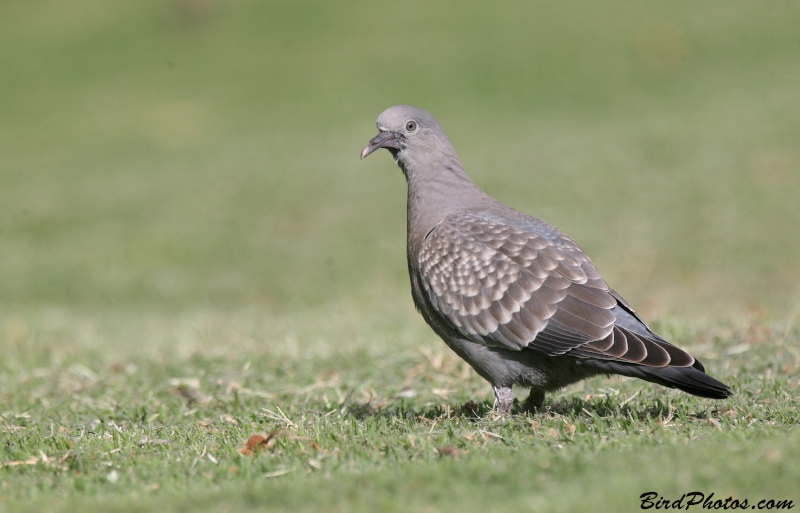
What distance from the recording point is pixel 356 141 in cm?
1778

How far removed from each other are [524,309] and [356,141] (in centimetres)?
1279

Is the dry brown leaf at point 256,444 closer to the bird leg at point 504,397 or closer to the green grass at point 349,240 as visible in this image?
the green grass at point 349,240

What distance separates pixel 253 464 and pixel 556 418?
164 centimetres

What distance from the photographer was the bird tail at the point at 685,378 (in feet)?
15.6

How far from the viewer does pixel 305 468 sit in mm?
4418

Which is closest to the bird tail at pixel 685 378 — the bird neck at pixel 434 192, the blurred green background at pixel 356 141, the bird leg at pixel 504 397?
the bird leg at pixel 504 397

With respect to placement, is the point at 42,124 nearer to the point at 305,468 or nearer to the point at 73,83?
the point at 73,83

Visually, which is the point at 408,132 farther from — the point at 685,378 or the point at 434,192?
the point at 685,378

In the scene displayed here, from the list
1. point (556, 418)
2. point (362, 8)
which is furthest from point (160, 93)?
point (556, 418)

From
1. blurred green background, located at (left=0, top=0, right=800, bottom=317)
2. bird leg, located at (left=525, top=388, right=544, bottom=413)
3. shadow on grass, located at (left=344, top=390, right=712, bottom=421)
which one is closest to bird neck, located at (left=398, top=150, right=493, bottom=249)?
shadow on grass, located at (left=344, top=390, right=712, bottom=421)

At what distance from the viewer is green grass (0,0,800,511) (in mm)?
4391

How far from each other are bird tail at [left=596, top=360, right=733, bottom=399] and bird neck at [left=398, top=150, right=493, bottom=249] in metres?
1.51

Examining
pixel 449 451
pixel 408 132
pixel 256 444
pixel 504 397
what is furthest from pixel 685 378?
pixel 408 132

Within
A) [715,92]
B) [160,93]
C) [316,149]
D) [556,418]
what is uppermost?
[160,93]
